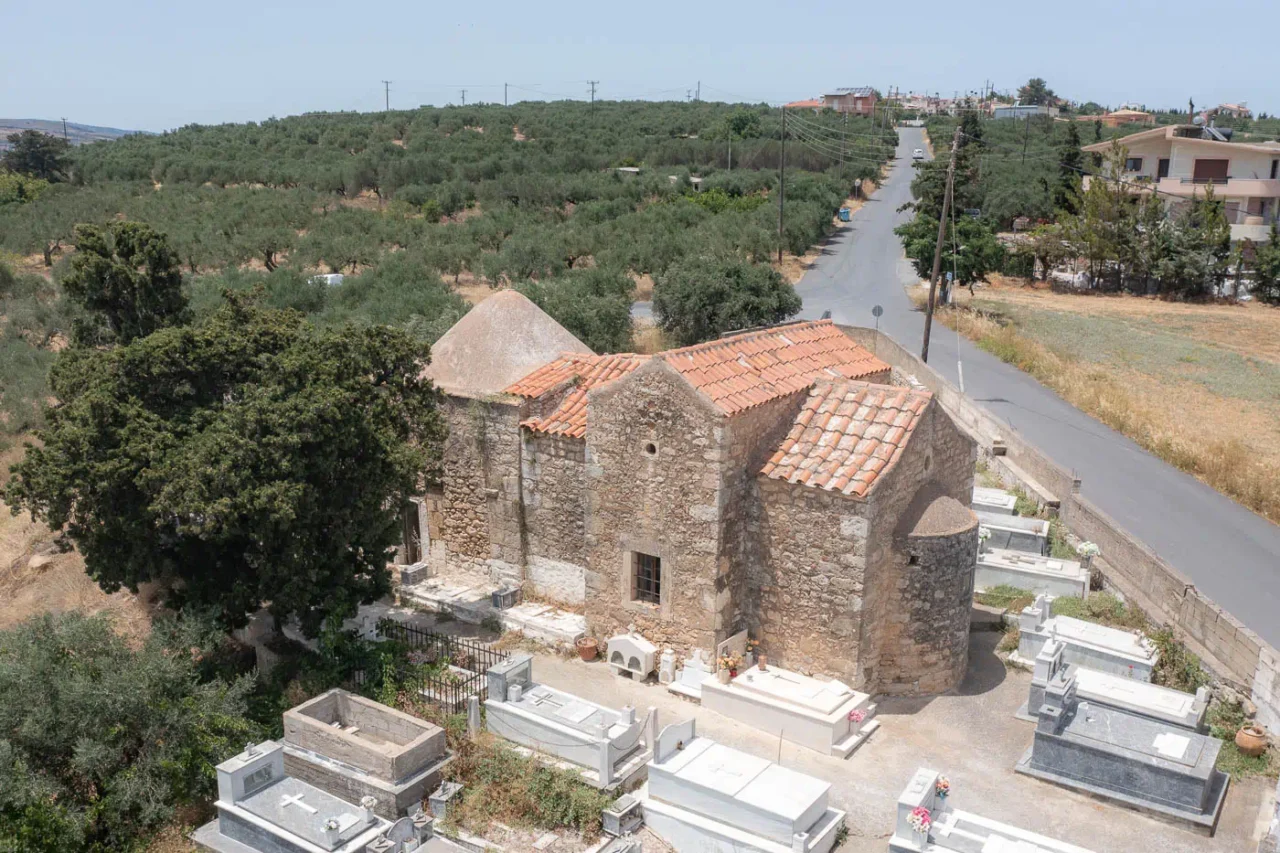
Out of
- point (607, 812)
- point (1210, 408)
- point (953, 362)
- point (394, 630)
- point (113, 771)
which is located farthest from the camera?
point (953, 362)

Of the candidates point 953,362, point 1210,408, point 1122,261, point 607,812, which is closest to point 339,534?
point 607,812

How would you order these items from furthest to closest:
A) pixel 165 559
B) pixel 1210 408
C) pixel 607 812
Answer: pixel 1210 408 → pixel 165 559 → pixel 607 812

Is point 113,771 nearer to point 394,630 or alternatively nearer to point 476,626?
point 394,630

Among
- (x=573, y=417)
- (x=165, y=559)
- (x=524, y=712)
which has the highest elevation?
(x=573, y=417)

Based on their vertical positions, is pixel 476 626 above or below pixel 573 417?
below

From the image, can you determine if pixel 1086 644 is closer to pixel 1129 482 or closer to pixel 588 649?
pixel 588 649

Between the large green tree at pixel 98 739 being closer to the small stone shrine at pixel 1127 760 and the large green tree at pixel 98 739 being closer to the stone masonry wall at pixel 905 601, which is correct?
the stone masonry wall at pixel 905 601

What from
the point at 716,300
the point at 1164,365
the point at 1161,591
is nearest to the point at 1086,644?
the point at 1161,591
